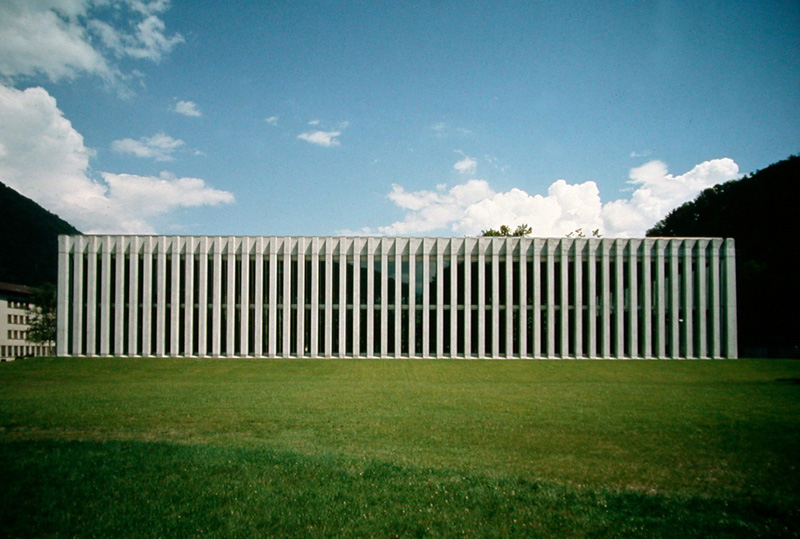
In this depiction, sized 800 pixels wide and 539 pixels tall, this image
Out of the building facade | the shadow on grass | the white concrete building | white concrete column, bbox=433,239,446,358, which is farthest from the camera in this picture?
the building facade

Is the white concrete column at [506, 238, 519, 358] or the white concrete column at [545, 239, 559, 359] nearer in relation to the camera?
the white concrete column at [545, 239, 559, 359]

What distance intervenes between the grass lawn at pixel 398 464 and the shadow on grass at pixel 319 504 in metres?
0.04

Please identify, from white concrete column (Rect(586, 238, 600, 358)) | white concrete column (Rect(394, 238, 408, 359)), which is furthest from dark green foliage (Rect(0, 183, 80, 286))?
white concrete column (Rect(586, 238, 600, 358))

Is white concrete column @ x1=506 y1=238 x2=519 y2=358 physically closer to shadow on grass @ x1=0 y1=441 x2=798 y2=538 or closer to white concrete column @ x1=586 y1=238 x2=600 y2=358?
white concrete column @ x1=586 y1=238 x2=600 y2=358

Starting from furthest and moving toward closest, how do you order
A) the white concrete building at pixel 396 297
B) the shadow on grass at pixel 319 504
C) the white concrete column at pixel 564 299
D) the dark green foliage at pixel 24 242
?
the dark green foliage at pixel 24 242
the white concrete column at pixel 564 299
the white concrete building at pixel 396 297
the shadow on grass at pixel 319 504

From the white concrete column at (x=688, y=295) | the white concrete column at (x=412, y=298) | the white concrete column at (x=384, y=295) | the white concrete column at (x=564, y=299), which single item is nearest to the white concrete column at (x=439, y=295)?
A: the white concrete column at (x=412, y=298)

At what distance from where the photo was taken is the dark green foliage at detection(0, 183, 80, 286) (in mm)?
109312

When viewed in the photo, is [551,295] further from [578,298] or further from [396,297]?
[396,297]

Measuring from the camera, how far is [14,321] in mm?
87750

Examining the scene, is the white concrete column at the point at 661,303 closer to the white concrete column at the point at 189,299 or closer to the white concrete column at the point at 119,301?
the white concrete column at the point at 189,299

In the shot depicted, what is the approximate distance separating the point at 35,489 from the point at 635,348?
45.6 meters

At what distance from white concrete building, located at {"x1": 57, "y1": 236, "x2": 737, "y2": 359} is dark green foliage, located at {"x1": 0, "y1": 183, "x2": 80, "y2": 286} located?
78.6m

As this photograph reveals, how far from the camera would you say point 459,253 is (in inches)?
1870

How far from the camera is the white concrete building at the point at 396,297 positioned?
1816 inches
